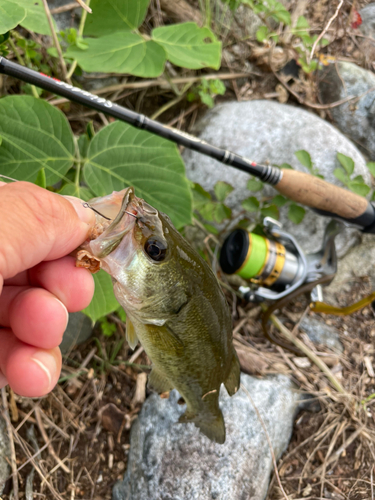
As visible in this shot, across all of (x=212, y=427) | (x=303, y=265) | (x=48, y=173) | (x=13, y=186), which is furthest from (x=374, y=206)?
(x=13, y=186)

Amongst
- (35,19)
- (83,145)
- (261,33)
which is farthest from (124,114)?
(261,33)

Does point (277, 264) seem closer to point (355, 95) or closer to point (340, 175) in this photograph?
point (340, 175)

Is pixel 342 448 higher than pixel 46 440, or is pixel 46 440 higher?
pixel 46 440

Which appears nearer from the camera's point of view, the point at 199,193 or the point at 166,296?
the point at 166,296

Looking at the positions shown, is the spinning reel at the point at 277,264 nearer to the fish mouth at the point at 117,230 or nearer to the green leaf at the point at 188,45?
the green leaf at the point at 188,45

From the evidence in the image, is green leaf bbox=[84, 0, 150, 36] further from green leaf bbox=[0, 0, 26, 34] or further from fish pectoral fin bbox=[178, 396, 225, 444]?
fish pectoral fin bbox=[178, 396, 225, 444]

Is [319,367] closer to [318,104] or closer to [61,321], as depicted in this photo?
[61,321]

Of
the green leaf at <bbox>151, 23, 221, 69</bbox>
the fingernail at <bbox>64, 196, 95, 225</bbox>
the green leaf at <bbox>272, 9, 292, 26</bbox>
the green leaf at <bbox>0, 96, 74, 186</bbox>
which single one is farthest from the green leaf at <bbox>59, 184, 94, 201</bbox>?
the green leaf at <bbox>272, 9, 292, 26</bbox>
